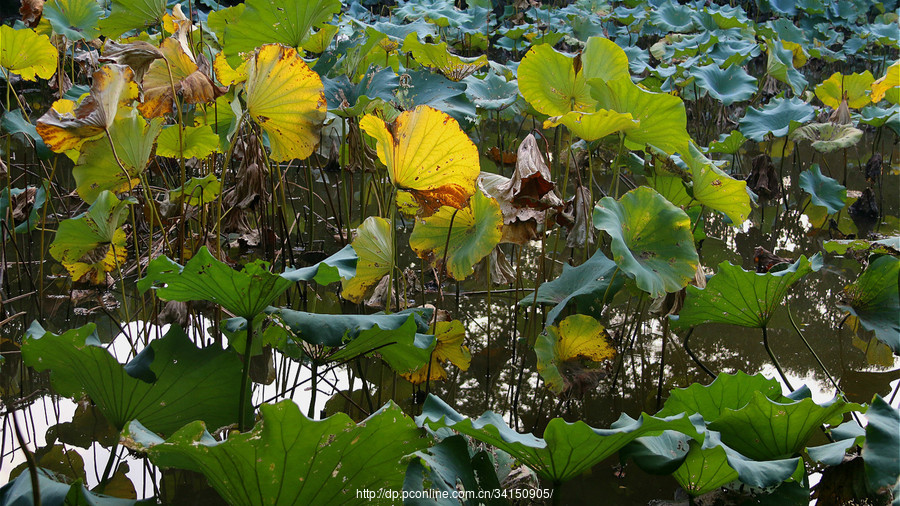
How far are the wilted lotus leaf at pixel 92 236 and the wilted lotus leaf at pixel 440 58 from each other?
47.3 inches

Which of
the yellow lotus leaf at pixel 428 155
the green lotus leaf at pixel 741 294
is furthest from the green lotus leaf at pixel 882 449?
the yellow lotus leaf at pixel 428 155

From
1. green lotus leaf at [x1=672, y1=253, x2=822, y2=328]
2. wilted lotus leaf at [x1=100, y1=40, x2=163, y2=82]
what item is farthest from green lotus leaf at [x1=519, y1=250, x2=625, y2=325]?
wilted lotus leaf at [x1=100, y1=40, x2=163, y2=82]

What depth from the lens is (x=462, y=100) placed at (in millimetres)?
1928

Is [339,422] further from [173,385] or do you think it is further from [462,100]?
[462,100]

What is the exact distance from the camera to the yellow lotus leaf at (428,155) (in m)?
1.22

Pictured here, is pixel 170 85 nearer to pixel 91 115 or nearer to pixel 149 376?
pixel 91 115

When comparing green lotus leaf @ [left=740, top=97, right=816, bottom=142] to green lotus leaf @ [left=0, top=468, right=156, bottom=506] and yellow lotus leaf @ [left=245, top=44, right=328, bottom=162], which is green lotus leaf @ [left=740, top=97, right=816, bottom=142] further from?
green lotus leaf @ [left=0, top=468, right=156, bottom=506]

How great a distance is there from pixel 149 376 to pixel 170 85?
761 mm

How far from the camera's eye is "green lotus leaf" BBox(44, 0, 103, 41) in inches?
90.6

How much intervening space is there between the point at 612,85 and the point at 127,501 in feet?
3.89

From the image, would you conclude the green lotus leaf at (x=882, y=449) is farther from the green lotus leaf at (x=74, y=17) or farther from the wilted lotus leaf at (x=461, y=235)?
the green lotus leaf at (x=74, y=17)

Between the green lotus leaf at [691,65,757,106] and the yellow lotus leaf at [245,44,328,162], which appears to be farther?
the green lotus leaf at [691,65,757,106]

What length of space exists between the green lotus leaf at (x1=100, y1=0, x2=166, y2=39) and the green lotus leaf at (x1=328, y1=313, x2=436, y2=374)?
47.5 inches

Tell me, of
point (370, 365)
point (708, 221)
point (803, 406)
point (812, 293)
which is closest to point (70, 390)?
point (370, 365)
